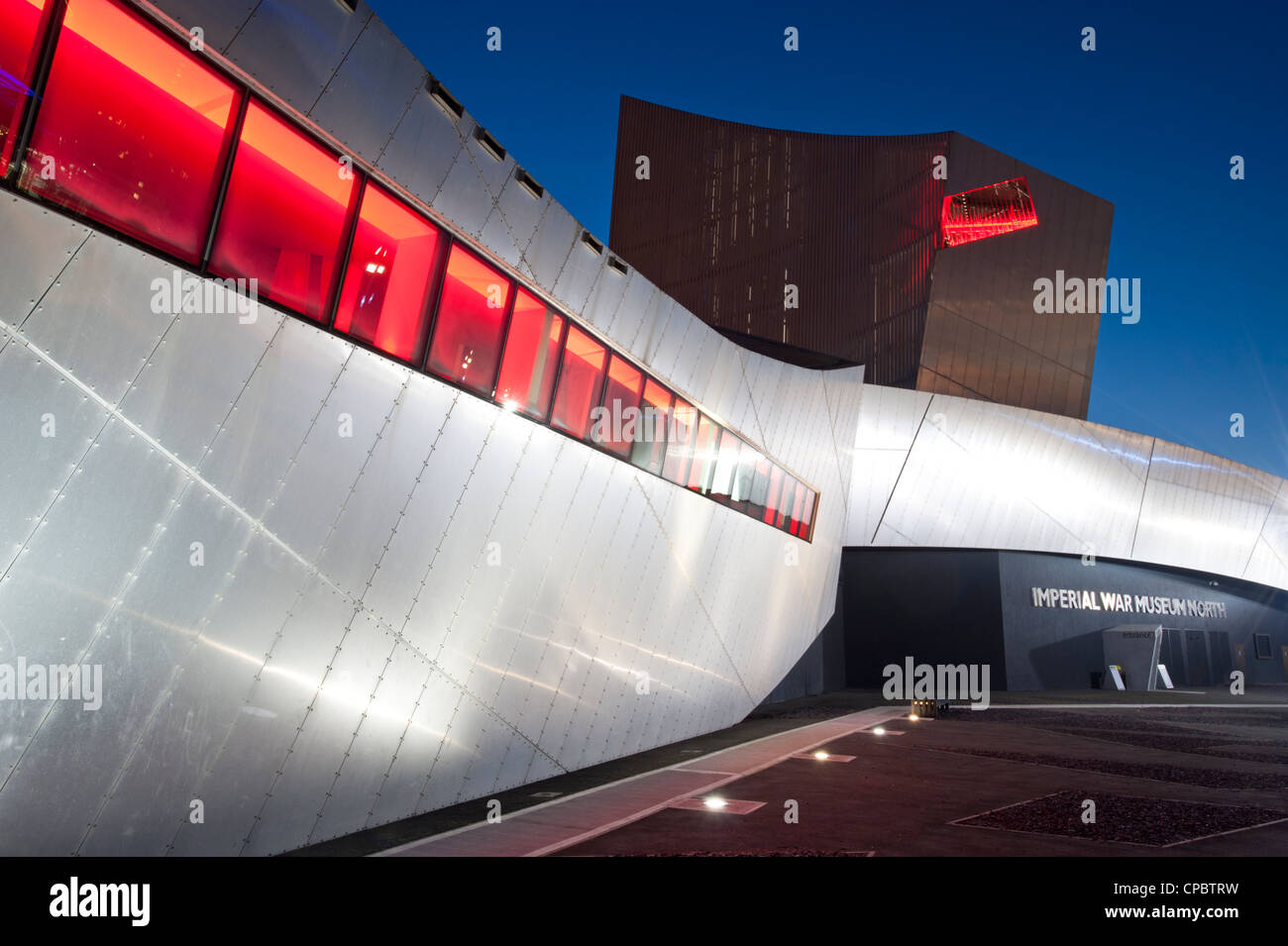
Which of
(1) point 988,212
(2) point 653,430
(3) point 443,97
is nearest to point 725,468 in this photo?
(2) point 653,430

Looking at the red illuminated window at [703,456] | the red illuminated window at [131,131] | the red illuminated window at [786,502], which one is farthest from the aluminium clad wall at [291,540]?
the red illuminated window at [786,502]

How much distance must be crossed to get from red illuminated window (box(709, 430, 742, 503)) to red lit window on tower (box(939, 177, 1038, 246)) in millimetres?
19488

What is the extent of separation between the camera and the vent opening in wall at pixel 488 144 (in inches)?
304

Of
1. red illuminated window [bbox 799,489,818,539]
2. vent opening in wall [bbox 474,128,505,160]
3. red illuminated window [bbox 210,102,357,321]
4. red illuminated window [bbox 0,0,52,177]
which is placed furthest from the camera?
red illuminated window [bbox 799,489,818,539]

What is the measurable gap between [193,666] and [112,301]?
2339mm

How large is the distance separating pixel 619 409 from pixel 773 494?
7.25 meters

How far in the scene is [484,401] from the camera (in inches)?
309

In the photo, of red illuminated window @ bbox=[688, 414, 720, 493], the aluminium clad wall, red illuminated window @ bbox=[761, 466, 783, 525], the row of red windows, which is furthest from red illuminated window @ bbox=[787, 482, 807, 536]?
the row of red windows

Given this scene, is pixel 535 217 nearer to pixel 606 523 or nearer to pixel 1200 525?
→ pixel 606 523

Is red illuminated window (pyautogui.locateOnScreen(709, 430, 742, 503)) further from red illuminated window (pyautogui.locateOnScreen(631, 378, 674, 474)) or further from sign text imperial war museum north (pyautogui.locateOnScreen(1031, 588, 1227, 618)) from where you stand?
sign text imperial war museum north (pyautogui.locateOnScreen(1031, 588, 1227, 618))

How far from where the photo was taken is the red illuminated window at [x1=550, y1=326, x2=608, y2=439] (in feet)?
30.1

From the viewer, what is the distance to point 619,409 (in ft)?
34.3

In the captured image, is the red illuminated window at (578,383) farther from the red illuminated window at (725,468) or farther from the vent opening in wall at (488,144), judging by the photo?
the red illuminated window at (725,468)
